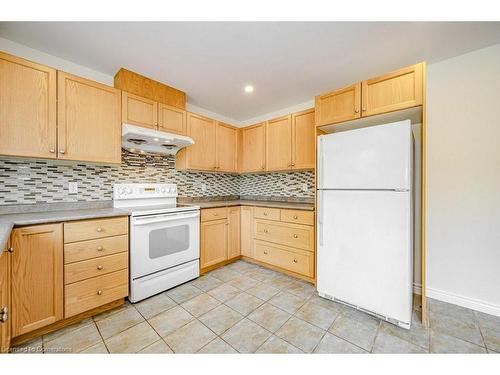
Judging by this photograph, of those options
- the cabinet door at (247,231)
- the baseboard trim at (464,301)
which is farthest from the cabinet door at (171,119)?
the baseboard trim at (464,301)

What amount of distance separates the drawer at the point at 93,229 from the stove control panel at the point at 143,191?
479 mm

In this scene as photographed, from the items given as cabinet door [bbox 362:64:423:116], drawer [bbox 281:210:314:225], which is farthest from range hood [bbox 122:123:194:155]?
cabinet door [bbox 362:64:423:116]

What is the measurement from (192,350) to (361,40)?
2.72 m

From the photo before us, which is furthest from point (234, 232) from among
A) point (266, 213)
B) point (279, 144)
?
point (279, 144)

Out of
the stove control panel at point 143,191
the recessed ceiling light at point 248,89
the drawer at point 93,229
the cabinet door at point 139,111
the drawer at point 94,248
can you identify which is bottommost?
the drawer at point 94,248

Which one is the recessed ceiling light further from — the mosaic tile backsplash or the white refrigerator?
the mosaic tile backsplash

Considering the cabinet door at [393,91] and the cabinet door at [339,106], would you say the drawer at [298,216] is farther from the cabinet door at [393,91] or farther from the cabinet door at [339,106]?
the cabinet door at [393,91]

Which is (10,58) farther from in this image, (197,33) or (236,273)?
(236,273)

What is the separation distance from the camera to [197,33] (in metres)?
1.64

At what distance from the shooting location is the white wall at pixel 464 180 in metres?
1.83
